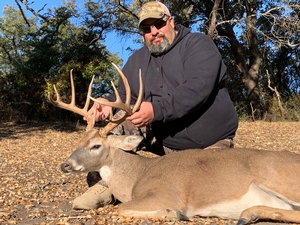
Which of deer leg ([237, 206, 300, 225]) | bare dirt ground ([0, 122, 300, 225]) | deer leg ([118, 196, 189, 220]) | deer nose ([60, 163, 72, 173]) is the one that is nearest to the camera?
deer leg ([237, 206, 300, 225])

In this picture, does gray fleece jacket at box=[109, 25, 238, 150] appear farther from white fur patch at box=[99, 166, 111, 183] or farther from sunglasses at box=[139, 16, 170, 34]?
white fur patch at box=[99, 166, 111, 183]

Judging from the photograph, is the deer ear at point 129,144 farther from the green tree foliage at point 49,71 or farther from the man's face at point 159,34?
the green tree foliage at point 49,71

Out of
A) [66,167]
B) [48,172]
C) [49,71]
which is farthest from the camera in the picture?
[49,71]

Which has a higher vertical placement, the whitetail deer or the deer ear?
the deer ear

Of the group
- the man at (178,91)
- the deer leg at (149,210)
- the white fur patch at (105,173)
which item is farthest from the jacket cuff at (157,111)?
the deer leg at (149,210)

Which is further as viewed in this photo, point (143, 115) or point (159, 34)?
point (159, 34)

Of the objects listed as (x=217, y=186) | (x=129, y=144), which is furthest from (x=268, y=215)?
(x=129, y=144)

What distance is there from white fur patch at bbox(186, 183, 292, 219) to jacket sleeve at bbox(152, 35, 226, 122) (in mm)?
985

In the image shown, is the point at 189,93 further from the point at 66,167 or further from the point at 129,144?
the point at 66,167

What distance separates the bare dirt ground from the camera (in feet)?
13.0

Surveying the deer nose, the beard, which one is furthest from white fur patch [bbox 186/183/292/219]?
the beard

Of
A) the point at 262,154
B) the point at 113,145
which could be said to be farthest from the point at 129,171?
the point at 262,154

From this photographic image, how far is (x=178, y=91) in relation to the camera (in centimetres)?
439

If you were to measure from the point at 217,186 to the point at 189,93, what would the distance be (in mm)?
1001
